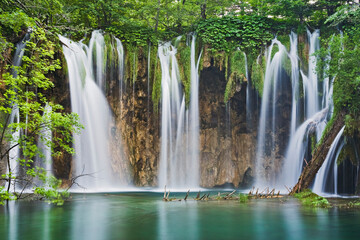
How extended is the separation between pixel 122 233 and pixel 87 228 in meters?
1.04

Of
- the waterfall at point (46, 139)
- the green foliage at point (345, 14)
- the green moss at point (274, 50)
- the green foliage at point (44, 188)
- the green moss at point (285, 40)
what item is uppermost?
the green moss at point (285, 40)

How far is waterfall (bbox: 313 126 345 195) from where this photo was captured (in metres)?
12.5

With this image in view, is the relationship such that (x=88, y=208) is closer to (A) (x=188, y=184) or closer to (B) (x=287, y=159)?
(A) (x=188, y=184)

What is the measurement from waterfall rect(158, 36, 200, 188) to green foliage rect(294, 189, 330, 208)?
23.8 ft

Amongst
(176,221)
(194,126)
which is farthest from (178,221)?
(194,126)

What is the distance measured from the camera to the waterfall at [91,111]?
15.6 m

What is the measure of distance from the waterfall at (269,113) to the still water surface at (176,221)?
7.58 metres

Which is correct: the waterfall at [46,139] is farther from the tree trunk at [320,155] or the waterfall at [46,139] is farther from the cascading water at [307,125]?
the cascading water at [307,125]

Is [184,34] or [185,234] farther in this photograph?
[184,34]

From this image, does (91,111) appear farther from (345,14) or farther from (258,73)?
(345,14)

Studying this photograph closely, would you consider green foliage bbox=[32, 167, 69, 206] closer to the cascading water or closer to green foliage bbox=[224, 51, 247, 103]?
the cascading water

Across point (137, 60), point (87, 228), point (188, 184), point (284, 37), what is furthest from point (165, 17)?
point (87, 228)

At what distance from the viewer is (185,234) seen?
6621 mm

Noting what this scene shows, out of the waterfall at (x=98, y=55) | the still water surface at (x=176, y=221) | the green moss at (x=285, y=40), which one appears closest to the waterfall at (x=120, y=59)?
the waterfall at (x=98, y=55)
